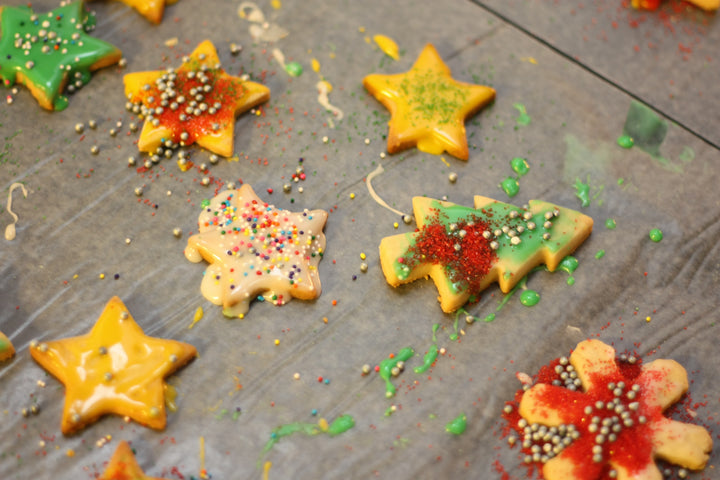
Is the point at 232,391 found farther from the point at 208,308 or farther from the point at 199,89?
the point at 199,89

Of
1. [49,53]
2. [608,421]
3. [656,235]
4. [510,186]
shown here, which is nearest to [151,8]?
[49,53]

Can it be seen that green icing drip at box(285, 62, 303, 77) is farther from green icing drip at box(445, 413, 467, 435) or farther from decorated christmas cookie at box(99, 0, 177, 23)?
green icing drip at box(445, 413, 467, 435)

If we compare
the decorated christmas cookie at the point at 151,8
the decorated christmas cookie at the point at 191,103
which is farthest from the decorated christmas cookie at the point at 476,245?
the decorated christmas cookie at the point at 151,8

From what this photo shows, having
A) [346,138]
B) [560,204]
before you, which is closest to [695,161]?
[560,204]

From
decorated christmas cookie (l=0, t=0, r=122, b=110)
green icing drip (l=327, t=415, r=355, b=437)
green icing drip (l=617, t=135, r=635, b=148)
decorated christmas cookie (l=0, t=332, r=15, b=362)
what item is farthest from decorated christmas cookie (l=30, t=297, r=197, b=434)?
green icing drip (l=617, t=135, r=635, b=148)

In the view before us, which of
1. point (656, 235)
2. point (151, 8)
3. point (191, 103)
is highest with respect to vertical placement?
point (151, 8)

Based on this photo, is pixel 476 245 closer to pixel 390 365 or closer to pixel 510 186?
pixel 510 186
